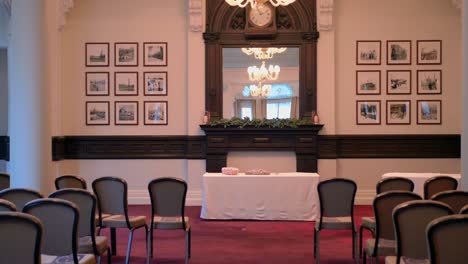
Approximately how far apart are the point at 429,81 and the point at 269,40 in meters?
3.50

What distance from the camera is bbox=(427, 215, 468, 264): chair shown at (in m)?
3.48

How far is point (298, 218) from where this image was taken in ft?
30.1

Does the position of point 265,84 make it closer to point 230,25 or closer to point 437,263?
point 230,25

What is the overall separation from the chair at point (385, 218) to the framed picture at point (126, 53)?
7613mm

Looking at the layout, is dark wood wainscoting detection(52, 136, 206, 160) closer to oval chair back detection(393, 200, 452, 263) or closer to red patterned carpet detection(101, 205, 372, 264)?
red patterned carpet detection(101, 205, 372, 264)

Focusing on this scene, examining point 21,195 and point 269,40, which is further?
point 269,40

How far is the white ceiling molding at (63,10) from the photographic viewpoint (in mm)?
11274

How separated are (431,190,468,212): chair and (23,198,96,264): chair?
11.0 feet

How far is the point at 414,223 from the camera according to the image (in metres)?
4.34

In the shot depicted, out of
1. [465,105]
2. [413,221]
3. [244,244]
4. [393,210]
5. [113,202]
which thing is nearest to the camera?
[413,221]

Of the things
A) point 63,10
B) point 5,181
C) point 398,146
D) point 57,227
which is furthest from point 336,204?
point 63,10

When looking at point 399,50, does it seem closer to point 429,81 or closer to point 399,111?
point 429,81

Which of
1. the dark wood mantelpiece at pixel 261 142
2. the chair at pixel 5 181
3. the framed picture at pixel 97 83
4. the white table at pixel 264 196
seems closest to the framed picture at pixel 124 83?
the framed picture at pixel 97 83

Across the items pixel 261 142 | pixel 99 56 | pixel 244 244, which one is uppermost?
pixel 99 56
